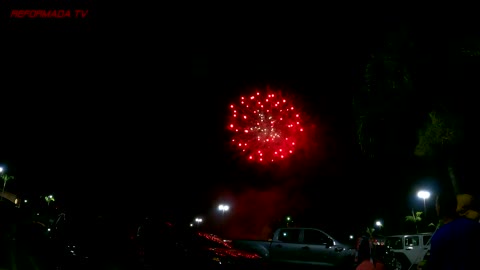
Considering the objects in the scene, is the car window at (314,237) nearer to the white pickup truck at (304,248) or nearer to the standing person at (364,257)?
the white pickup truck at (304,248)

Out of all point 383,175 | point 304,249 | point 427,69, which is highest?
point 383,175

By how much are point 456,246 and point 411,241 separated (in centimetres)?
1472

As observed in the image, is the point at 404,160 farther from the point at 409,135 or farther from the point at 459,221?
the point at 459,221

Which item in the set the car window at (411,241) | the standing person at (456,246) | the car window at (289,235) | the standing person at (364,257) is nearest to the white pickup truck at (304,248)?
the car window at (289,235)

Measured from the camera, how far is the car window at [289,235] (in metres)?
17.4

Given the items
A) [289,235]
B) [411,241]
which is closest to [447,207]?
[289,235]

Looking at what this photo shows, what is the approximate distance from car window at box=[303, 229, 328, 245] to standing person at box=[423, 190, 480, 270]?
490 inches

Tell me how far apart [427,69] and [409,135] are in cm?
324

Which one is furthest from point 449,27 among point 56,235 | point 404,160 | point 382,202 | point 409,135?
point 382,202

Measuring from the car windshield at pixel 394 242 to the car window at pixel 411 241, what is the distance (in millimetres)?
489

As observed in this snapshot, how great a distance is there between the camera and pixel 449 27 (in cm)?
1454

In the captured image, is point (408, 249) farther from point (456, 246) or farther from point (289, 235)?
point (456, 246)

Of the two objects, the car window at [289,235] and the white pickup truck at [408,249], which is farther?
the car window at [289,235]

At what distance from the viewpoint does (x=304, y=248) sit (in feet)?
55.1
